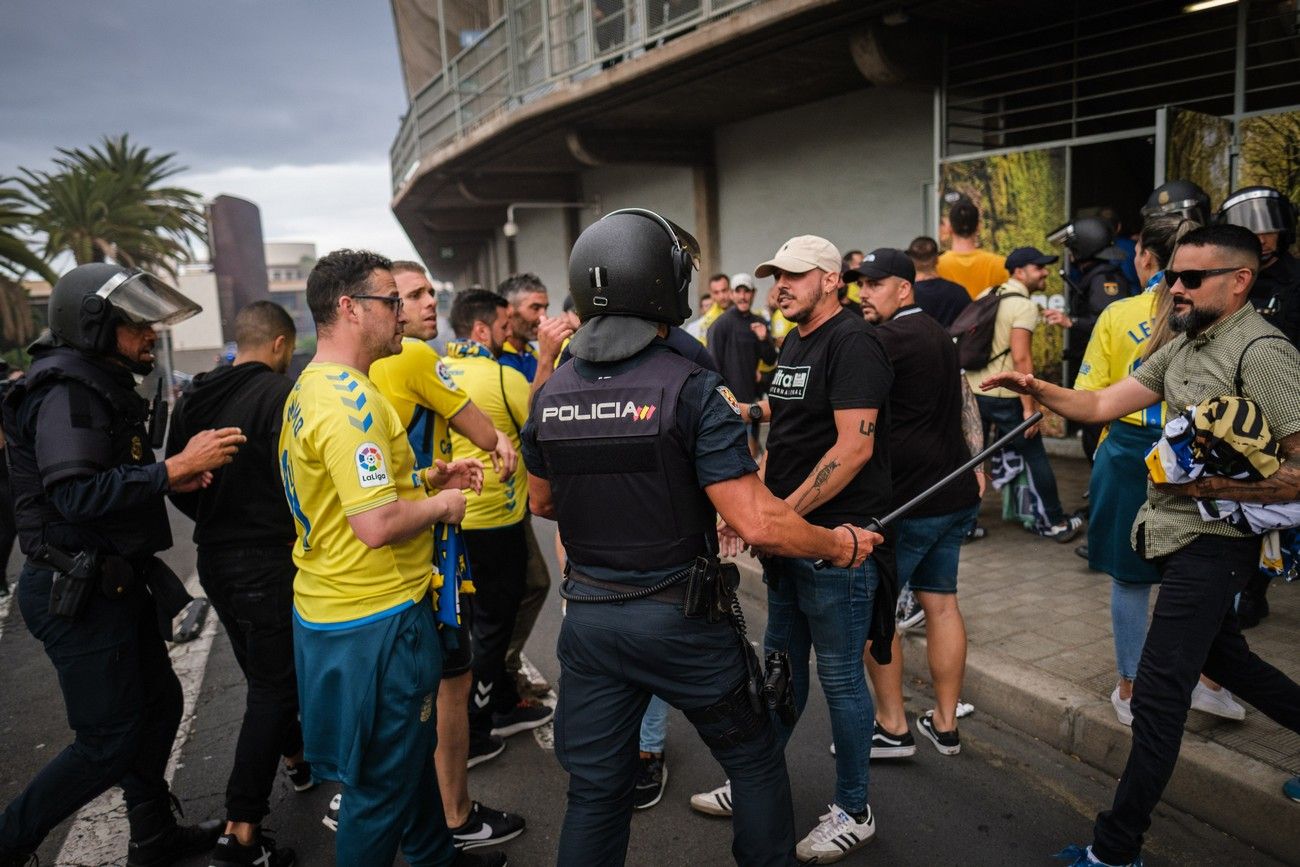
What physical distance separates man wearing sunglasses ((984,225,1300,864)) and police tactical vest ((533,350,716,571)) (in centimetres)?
156

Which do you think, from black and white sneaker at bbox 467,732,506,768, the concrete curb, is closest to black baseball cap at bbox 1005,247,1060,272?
the concrete curb

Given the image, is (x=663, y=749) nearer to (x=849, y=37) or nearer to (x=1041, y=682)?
(x=1041, y=682)

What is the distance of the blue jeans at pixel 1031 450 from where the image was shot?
607cm

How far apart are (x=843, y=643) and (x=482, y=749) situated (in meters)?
1.81

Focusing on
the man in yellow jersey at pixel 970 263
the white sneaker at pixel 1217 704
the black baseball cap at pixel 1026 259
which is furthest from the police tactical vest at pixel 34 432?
the black baseball cap at pixel 1026 259

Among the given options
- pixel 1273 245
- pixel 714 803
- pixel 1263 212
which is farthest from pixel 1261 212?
pixel 714 803

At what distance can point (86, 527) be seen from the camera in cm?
286

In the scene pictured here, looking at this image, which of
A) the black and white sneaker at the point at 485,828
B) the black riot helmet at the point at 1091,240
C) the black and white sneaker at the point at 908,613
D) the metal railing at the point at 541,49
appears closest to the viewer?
the black and white sneaker at the point at 485,828

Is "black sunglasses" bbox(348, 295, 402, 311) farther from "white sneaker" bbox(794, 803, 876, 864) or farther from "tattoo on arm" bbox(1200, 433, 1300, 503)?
"tattoo on arm" bbox(1200, 433, 1300, 503)

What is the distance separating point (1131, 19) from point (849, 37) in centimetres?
255

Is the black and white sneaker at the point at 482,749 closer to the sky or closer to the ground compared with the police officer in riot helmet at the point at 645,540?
closer to the ground

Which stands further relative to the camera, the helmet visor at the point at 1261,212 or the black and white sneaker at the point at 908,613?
the black and white sneaker at the point at 908,613

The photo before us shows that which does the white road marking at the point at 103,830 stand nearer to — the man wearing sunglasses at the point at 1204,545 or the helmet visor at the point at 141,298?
the helmet visor at the point at 141,298

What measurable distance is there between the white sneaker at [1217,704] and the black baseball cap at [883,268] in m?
2.02
